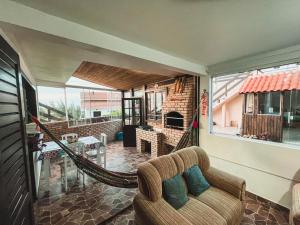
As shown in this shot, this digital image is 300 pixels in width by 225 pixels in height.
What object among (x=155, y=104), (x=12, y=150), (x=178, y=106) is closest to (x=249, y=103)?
(x=178, y=106)

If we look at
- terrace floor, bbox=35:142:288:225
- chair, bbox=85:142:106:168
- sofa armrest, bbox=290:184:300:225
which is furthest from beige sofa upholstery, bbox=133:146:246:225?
chair, bbox=85:142:106:168

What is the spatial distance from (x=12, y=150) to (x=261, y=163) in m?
3.03

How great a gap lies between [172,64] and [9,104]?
199 cm

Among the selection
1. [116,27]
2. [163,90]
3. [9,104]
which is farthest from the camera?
[163,90]

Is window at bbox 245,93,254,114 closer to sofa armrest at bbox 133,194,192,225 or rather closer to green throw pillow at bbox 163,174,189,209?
green throw pillow at bbox 163,174,189,209

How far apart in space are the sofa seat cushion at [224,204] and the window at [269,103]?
1.78 m

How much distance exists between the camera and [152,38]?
171 centimetres

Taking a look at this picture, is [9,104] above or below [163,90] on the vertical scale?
below

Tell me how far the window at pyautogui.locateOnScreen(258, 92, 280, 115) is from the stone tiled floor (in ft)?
9.49

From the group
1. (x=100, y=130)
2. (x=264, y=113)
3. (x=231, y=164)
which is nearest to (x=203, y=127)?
(x=231, y=164)

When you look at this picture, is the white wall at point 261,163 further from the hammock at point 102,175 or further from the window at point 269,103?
the hammock at point 102,175

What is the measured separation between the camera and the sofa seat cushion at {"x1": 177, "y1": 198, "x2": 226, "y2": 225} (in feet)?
4.61

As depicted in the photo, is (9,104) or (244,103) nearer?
(9,104)

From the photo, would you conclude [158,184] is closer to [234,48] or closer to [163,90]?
[234,48]
